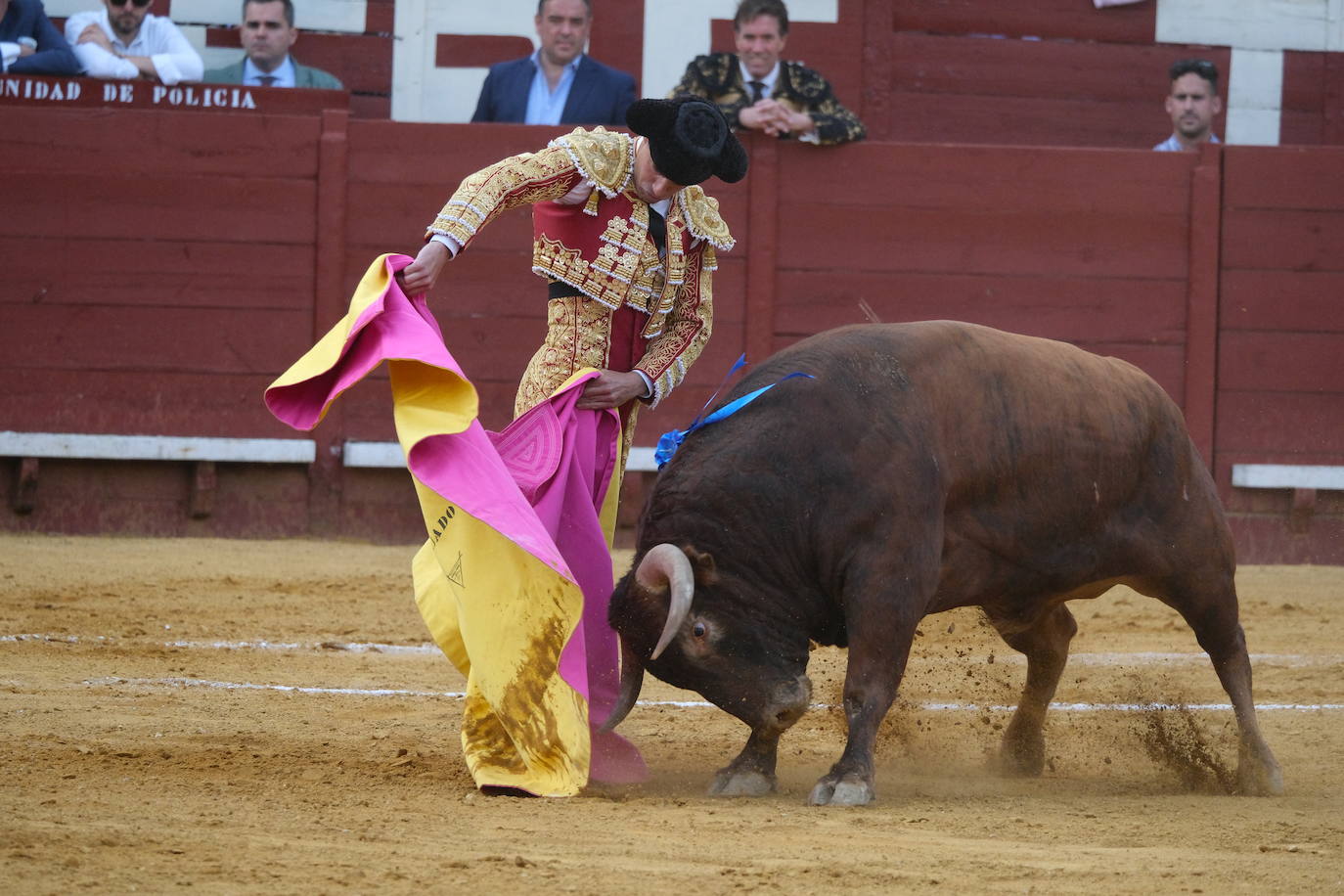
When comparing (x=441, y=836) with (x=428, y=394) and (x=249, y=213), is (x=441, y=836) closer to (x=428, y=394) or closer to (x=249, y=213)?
(x=428, y=394)

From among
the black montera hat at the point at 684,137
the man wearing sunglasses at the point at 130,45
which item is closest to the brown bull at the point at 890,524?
the black montera hat at the point at 684,137

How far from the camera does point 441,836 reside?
8.96 feet

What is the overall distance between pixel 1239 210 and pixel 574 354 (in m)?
4.26

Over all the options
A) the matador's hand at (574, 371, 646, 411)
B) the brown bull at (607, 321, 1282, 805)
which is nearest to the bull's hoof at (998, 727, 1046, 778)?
the brown bull at (607, 321, 1282, 805)

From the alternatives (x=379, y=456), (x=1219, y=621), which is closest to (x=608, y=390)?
(x=1219, y=621)

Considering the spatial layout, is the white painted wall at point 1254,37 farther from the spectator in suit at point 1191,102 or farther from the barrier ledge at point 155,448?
the barrier ledge at point 155,448

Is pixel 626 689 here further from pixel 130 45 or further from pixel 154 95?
pixel 130 45

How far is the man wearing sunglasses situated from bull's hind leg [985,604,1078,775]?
418 centimetres

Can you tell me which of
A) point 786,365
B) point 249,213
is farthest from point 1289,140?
point 786,365

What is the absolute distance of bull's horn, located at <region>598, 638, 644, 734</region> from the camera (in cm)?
340

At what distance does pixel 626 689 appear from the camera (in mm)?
3412

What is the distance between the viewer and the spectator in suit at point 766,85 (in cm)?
Result: 654

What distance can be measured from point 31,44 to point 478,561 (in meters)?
4.31

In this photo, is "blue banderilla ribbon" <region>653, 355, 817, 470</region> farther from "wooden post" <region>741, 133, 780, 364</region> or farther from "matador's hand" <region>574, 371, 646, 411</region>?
"wooden post" <region>741, 133, 780, 364</region>
